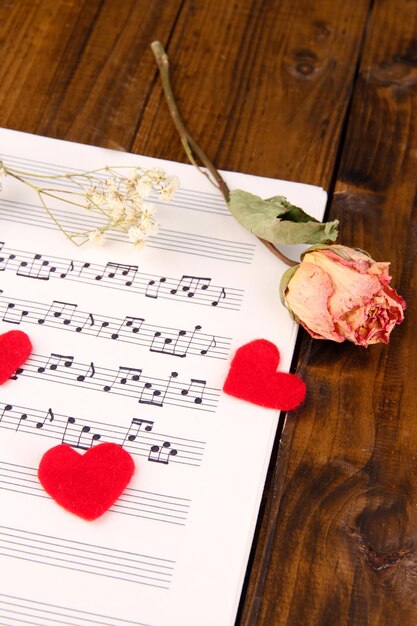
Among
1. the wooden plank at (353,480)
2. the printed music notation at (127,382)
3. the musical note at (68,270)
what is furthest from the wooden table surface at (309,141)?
the musical note at (68,270)

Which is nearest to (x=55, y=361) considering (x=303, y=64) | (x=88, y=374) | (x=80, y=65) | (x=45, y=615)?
(x=88, y=374)

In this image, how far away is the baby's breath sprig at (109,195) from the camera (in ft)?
2.84

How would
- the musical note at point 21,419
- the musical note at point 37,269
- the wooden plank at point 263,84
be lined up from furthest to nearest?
the wooden plank at point 263,84 < the musical note at point 37,269 < the musical note at point 21,419

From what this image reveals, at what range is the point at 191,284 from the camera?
0.90 meters

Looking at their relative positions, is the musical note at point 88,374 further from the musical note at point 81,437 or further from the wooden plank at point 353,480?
the wooden plank at point 353,480

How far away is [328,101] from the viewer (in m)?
1.07

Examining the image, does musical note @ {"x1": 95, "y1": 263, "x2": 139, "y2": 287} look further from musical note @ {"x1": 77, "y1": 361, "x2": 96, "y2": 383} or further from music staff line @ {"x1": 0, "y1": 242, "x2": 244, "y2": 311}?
musical note @ {"x1": 77, "y1": 361, "x2": 96, "y2": 383}

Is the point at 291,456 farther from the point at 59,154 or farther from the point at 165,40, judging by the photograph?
the point at 165,40

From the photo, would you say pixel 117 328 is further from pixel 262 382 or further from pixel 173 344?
pixel 262 382

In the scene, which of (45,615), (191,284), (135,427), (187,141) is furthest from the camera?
(187,141)

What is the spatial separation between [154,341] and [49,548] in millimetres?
254

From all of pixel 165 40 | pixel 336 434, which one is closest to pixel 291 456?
pixel 336 434

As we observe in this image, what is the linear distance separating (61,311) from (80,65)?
420 mm

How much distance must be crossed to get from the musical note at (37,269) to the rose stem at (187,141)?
0.24m
